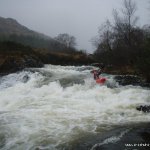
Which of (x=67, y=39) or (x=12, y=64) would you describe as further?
(x=67, y=39)

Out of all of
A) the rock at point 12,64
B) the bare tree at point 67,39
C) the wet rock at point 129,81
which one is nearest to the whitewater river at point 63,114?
the wet rock at point 129,81

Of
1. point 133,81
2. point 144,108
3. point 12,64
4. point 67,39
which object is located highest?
point 67,39

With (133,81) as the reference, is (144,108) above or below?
below

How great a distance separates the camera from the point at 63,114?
8641 millimetres

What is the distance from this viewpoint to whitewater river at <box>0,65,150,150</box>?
6441 mm

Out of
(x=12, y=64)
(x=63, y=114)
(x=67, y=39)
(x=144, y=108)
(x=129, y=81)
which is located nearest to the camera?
(x=63, y=114)

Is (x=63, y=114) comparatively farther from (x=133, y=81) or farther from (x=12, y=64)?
(x=12, y=64)

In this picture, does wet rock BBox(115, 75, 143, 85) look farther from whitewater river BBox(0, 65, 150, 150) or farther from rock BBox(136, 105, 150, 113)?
rock BBox(136, 105, 150, 113)

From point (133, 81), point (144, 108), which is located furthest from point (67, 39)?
point (144, 108)

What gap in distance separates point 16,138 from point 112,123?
308cm

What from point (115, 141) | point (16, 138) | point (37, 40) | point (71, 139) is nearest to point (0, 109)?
point (16, 138)

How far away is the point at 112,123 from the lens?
7.52 metres

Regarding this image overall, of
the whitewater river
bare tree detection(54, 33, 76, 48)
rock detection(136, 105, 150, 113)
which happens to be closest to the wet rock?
the whitewater river

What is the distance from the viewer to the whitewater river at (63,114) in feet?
21.1
